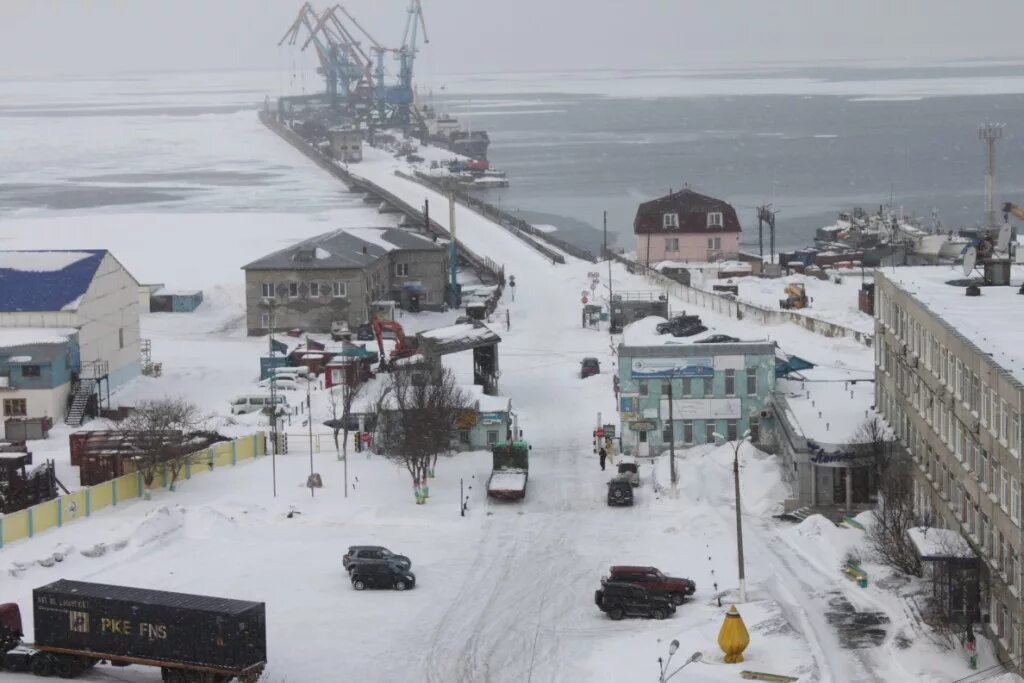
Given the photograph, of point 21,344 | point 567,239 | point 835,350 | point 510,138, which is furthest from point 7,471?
point 510,138

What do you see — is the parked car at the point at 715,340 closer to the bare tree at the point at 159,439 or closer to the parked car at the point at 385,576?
the bare tree at the point at 159,439

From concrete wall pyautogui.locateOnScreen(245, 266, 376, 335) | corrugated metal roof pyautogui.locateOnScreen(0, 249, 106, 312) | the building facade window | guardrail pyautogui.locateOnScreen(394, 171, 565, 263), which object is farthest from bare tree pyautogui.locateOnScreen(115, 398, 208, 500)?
guardrail pyautogui.locateOnScreen(394, 171, 565, 263)

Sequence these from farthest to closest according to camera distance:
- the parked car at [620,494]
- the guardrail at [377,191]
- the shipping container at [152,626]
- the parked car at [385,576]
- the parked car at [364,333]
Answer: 1. the guardrail at [377,191]
2. the parked car at [364,333]
3. the parked car at [620,494]
4. the parked car at [385,576]
5. the shipping container at [152,626]

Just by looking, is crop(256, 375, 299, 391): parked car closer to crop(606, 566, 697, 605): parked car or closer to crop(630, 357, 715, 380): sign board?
crop(630, 357, 715, 380): sign board

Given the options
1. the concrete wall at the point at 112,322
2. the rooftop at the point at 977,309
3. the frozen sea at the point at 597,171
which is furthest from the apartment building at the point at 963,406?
the frozen sea at the point at 597,171

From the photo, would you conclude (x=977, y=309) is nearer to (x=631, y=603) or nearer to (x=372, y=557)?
(x=631, y=603)

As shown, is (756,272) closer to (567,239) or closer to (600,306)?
(600,306)
